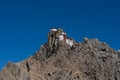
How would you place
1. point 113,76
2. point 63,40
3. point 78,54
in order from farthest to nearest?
1. point 63,40
2. point 78,54
3. point 113,76

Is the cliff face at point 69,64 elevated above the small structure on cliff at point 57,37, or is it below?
below

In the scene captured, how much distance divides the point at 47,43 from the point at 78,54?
16.3m

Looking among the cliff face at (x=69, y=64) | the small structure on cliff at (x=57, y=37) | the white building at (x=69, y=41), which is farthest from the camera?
the small structure on cliff at (x=57, y=37)

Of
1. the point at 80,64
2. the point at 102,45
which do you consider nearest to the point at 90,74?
the point at 80,64

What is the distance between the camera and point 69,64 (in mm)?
106938

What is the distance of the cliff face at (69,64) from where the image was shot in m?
103

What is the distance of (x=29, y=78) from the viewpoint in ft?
359

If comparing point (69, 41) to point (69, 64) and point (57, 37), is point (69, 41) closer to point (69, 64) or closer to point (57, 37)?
point (57, 37)

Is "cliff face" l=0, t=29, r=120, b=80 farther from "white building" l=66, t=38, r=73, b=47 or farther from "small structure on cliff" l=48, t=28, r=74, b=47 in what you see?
"white building" l=66, t=38, r=73, b=47

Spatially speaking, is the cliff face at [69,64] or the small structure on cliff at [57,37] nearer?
the cliff face at [69,64]

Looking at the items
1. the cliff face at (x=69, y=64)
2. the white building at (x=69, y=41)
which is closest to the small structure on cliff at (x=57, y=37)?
the white building at (x=69, y=41)

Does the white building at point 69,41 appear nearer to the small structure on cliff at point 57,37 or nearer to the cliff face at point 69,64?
the small structure on cliff at point 57,37

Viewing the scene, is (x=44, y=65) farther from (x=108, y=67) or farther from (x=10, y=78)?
(x=108, y=67)

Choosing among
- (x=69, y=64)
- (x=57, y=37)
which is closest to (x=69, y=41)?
(x=57, y=37)
